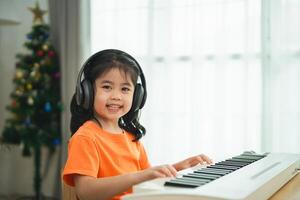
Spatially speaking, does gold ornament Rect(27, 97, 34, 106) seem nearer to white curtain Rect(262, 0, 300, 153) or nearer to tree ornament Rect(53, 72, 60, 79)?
tree ornament Rect(53, 72, 60, 79)

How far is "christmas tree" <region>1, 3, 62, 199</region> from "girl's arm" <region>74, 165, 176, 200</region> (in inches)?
111

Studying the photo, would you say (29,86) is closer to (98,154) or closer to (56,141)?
(56,141)

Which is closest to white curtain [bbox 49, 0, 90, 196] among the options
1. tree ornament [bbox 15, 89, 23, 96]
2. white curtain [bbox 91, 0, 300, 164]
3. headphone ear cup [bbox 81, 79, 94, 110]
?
white curtain [bbox 91, 0, 300, 164]

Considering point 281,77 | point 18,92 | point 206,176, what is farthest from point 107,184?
point 18,92

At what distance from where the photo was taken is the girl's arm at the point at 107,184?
1237mm

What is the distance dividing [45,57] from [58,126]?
71 centimetres

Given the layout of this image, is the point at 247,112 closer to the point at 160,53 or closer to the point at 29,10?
the point at 160,53

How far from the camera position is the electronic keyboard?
89 cm

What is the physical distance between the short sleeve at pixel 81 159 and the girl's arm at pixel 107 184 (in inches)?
1.1

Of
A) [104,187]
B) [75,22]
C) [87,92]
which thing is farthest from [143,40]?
[104,187]

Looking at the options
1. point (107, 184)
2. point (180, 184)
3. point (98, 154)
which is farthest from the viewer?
point (98, 154)

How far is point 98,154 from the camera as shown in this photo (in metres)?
1.49

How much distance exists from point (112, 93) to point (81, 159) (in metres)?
0.31

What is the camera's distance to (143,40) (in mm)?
3871
